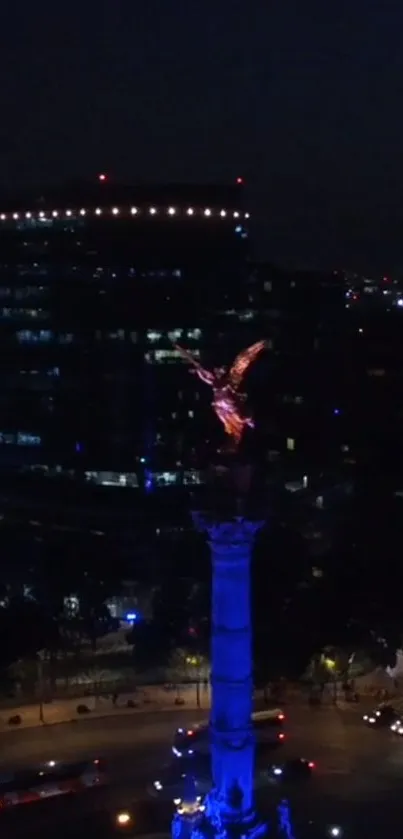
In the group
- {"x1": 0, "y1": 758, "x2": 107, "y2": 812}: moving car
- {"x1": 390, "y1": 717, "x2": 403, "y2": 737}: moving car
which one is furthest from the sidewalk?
{"x1": 390, "y1": 717, "x2": 403, "y2": 737}: moving car

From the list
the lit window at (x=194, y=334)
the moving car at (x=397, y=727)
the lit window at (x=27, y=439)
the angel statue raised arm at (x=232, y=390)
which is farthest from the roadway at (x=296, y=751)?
the lit window at (x=194, y=334)

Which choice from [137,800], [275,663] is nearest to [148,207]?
[275,663]

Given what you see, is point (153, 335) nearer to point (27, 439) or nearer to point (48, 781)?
point (27, 439)

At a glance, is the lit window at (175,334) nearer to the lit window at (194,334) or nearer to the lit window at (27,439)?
the lit window at (194,334)

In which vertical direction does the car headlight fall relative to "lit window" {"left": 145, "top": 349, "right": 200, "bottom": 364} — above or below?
below

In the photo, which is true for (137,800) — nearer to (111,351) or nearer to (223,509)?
(223,509)

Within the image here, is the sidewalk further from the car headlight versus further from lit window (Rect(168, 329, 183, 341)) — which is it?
lit window (Rect(168, 329, 183, 341))

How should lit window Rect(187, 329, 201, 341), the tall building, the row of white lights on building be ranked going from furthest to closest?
1. the row of white lights on building
2. lit window Rect(187, 329, 201, 341)
3. the tall building
